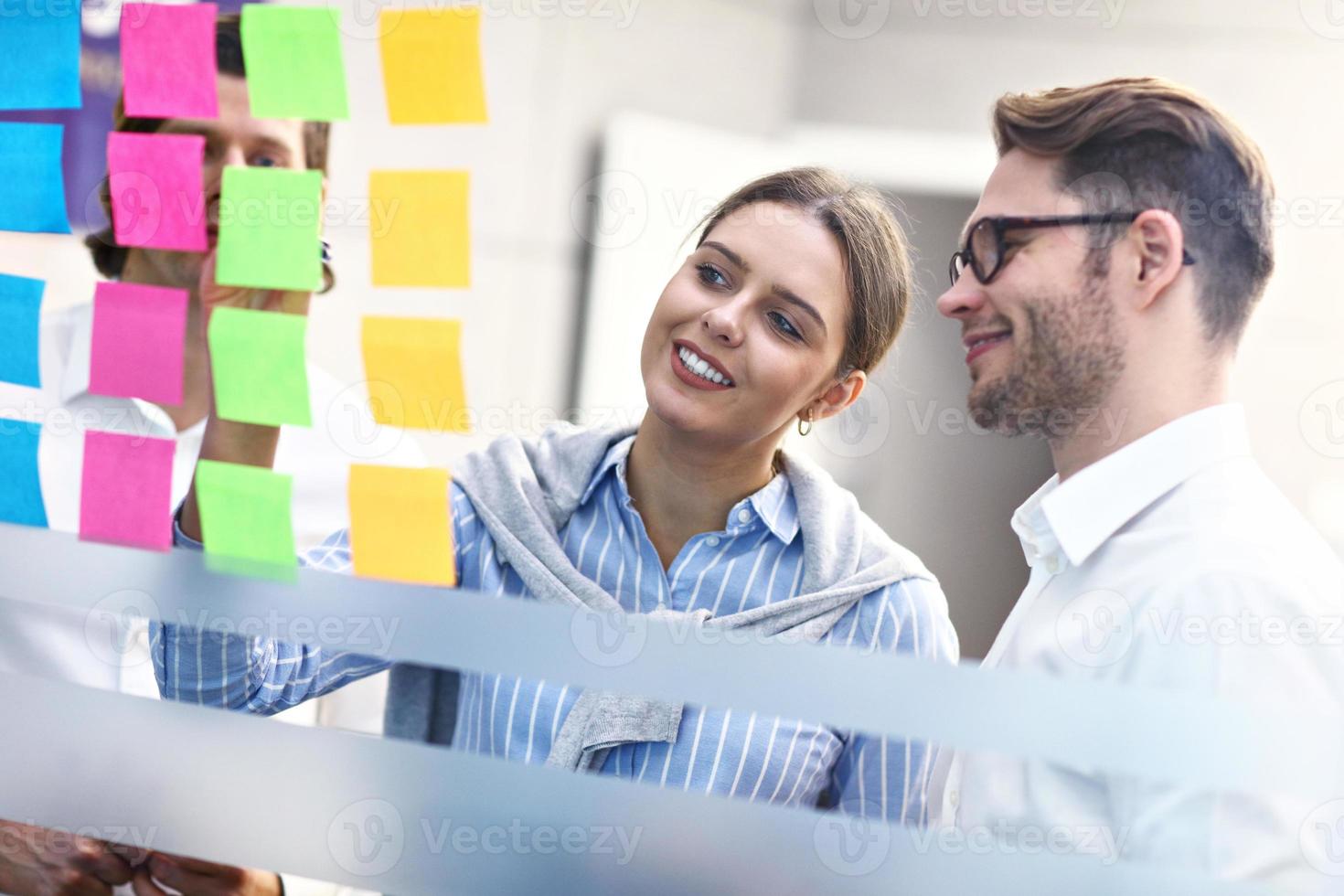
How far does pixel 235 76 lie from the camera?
0.73m

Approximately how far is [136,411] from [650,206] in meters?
0.44

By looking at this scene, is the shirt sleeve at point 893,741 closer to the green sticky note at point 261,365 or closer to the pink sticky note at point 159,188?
the green sticky note at point 261,365

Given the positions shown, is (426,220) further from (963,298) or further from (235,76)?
(963,298)

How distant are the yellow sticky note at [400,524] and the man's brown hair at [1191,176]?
43 cm

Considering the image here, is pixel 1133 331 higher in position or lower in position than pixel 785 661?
higher

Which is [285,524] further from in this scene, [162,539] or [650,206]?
[650,206]

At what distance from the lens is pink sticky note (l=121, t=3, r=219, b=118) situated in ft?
2.42

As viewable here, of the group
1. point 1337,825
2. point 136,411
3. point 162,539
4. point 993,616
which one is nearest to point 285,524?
point 162,539

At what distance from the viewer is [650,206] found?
0.80 m
